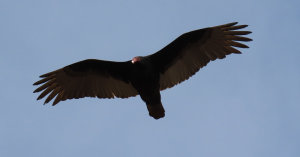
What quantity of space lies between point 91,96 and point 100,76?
57 cm

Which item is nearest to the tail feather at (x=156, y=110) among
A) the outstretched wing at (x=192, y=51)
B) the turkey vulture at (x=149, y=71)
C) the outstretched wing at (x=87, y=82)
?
the turkey vulture at (x=149, y=71)

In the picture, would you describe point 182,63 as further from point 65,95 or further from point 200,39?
point 65,95

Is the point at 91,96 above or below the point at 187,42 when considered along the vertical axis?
below

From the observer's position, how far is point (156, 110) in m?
10.4

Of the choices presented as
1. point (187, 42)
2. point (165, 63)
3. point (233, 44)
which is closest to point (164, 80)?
point (165, 63)

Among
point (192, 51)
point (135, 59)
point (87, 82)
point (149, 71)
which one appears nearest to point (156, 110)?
point (149, 71)

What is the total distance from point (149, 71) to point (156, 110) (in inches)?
39.6

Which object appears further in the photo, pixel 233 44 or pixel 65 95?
pixel 65 95

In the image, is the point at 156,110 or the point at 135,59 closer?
the point at 135,59

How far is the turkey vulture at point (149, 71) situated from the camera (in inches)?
396

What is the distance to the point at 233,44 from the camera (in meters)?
10.1

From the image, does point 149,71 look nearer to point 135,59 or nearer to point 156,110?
point 135,59

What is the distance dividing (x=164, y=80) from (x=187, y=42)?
3.47ft

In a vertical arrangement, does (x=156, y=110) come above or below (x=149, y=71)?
below
